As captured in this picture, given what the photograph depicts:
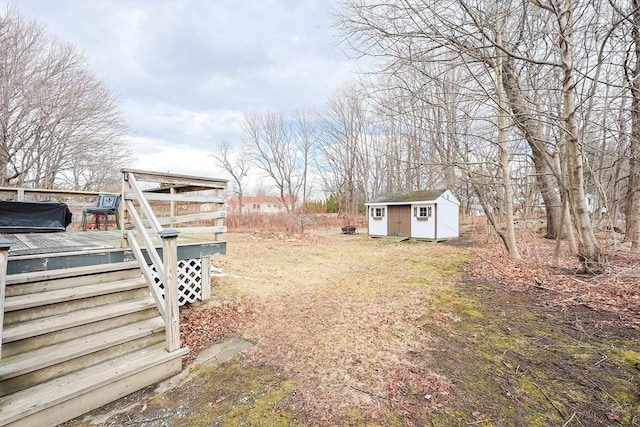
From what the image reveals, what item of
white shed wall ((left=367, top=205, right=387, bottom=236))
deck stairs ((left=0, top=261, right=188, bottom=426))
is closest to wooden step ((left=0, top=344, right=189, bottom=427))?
deck stairs ((left=0, top=261, right=188, bottom=426))

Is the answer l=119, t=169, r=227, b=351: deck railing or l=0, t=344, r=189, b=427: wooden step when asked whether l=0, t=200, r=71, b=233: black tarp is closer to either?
l=119, t=169, r=227, b=351: deck railing

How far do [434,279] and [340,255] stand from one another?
4096mm

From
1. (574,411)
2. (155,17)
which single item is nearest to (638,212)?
(574,411)

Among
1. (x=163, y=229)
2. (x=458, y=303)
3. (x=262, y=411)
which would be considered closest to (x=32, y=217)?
(x=163, y=229)

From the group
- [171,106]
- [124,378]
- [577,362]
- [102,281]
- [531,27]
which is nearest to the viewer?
[124,378]

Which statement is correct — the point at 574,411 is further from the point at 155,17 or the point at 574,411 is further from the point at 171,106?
the point at 171,106

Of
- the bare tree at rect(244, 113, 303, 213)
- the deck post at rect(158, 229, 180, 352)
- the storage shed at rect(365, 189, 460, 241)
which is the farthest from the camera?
the bare tree at rect(244, 113, 303, 213)

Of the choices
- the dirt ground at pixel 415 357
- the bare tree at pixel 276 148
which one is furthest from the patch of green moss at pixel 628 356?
the bare tree at pixel 276 148

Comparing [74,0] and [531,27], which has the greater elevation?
[74,0]

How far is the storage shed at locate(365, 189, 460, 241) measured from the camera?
43.9ft

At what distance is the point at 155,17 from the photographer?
780 centimetres

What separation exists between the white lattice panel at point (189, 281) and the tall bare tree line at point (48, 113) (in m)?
11.0

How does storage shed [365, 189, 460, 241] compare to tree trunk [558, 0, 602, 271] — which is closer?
tree trunk [558, 0, 602, 271]

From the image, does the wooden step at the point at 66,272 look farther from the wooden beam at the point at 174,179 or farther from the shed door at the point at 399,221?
the shed door at the point at 399,221
